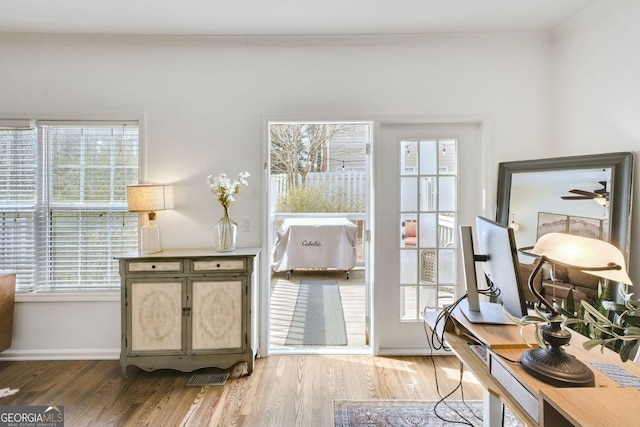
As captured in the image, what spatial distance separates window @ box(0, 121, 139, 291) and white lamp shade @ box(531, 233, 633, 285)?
9.72ft

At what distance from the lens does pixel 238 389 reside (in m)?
2.31

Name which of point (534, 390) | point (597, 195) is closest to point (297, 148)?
point (597, 195)

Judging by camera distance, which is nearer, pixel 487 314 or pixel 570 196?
pixel 487 314

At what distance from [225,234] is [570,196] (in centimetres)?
254

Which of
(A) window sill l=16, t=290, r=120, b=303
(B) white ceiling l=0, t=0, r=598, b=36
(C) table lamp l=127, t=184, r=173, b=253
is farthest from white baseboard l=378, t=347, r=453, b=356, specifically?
(B) white ceiling l=0, t=0, r=598, b=36

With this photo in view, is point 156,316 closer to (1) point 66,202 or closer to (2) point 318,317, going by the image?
(1) point 66,202

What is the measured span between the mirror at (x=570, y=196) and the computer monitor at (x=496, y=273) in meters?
1.12

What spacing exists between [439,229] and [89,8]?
3.18 metres

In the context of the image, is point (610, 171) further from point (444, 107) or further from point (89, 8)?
point (89, 8)

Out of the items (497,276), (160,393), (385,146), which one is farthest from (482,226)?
(160,393)

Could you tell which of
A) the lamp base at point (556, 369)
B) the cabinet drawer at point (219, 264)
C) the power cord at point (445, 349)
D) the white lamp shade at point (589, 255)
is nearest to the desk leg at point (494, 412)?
the power cord at point (445, 349)

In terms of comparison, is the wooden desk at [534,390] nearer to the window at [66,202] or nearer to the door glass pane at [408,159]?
the door glass pane at [408,159]

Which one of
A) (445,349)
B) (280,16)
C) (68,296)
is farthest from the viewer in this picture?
(68,296)

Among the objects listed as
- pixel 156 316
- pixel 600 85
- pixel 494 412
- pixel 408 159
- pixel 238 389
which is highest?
pixel 600 85
